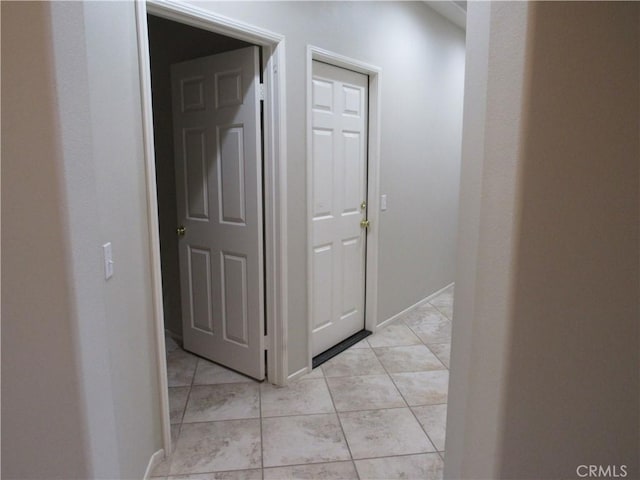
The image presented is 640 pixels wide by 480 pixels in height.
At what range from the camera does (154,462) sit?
1.95m

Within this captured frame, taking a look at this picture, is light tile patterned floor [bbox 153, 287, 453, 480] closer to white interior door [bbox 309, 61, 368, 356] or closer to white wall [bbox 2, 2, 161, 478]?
white interior door [bbox 309, 61, 368, 356]

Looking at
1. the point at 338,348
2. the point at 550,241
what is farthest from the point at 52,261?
the point at 338,348

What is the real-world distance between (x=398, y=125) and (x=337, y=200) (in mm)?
907

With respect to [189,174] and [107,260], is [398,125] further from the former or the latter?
[107,260]

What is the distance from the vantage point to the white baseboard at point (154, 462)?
1.86m

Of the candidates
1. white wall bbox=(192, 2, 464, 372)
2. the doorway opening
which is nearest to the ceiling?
white wall bbox=(192, 2, 464, 372)

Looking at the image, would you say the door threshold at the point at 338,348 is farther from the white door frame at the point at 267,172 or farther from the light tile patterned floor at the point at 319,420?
the white door frame at the point at 267,172

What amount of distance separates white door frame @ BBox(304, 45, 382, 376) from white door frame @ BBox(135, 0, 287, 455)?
220 millimetres

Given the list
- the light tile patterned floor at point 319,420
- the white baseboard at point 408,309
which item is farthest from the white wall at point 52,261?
the white baseboard at point 408,309

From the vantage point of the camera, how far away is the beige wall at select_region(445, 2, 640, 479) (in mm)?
1148

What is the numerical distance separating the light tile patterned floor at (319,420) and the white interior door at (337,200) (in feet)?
1.06

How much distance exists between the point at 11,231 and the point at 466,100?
131cm

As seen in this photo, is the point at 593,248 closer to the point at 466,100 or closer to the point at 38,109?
the point at 466,100

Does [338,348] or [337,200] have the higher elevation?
[337,200]
